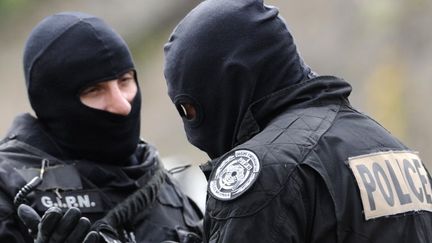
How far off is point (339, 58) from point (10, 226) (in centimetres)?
865

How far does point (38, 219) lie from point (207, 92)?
3.14 feet

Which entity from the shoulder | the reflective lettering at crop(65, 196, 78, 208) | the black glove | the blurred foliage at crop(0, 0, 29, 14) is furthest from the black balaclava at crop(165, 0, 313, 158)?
the blurred foliage at crop(0, 0, 29, 14)

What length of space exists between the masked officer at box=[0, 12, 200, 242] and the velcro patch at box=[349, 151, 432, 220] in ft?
3.96

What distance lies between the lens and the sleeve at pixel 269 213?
125 inches

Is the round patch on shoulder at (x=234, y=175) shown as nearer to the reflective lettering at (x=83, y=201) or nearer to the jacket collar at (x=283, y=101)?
the jacket collar at (x=283, y=101)

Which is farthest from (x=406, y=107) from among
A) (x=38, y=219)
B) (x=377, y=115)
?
(x=38, y=219)

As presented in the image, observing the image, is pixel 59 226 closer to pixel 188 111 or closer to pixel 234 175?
pixel 188 111

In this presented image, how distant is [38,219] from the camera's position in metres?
4.04

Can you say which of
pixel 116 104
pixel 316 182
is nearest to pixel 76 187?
pixel 116 104

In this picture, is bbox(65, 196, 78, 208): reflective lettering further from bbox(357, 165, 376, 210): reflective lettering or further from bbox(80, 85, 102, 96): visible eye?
bbox(357, 165, 376, 210): reflective lettering

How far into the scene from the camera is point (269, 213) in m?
3.18

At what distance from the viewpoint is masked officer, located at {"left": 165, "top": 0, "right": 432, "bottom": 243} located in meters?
3.20

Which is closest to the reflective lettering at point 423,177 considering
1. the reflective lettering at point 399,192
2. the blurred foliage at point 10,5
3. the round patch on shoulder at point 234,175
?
the reflective lettering at point 399,192

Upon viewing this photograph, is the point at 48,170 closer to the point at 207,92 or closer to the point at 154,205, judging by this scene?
the point at 154,205
